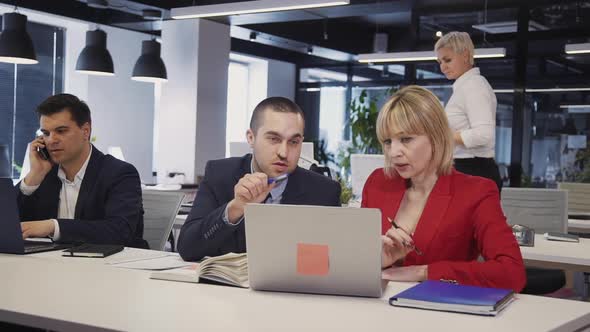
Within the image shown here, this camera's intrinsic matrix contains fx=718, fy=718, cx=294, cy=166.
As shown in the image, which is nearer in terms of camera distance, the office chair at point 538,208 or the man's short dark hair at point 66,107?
the man's short dark hair at point 66,107

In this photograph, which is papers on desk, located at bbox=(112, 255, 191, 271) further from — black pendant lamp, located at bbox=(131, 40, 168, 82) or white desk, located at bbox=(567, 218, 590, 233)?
black pendant lamp, located at bbox=(131, 40, 168, 82)

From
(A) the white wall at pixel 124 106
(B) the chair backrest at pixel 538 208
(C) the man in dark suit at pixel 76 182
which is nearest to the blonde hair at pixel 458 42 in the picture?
(B) the chair backrest at pixel 538 208

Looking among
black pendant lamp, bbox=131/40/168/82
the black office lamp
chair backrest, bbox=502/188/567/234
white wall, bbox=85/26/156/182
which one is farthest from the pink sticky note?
white wall, bbox=85/26/156/182

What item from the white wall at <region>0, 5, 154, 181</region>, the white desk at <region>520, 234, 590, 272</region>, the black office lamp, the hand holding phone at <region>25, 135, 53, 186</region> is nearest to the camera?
the white desk at <region>520, 234, 590, 272</region>

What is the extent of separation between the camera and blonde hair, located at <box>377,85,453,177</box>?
2334 millimetres

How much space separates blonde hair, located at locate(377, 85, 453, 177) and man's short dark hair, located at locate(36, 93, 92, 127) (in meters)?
1.53

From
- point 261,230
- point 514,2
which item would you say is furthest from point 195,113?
point 261,230

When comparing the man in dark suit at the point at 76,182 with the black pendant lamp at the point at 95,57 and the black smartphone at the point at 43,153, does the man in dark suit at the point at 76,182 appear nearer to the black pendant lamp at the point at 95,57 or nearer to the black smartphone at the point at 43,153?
the black smartphone at the point at 43,153

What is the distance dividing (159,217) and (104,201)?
0.98ft

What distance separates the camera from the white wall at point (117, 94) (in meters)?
10.3

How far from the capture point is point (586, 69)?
893 centimetres

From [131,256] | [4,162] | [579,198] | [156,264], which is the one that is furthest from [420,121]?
[4,162]

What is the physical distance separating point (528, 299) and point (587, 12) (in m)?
7.49

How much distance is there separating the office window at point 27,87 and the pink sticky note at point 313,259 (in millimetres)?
8676
